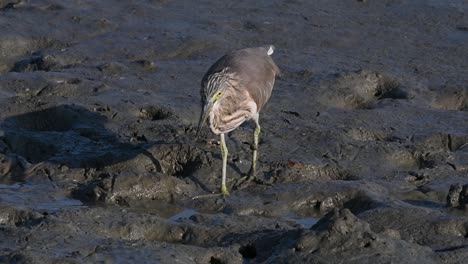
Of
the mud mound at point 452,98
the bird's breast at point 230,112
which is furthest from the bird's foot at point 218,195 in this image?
the mud mound at point 452,98

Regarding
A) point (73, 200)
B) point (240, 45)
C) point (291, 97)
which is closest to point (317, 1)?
point (240, 45)

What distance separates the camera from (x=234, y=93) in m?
9.08

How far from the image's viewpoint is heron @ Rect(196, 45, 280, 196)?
8797 millimetres

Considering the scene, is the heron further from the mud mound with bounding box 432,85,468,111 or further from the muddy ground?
the mud mound with bounding box 432,85,468,111

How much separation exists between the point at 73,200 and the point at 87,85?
2.45 m

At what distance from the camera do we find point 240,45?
1239 cm

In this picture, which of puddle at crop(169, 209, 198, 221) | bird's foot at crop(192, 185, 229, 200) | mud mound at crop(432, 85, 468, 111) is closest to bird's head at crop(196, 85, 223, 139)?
bird's foot at crop(192, 185, 229, 200)

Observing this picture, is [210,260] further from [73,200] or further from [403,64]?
[403,64]

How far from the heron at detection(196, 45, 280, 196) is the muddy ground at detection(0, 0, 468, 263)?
0.38m

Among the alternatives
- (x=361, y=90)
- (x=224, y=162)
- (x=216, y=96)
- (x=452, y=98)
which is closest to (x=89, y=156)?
(x=224, y=162)

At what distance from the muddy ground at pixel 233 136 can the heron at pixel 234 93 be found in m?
0.38

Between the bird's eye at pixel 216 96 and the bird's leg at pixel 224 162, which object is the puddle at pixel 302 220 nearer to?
the bird's leg at pixel 224 162

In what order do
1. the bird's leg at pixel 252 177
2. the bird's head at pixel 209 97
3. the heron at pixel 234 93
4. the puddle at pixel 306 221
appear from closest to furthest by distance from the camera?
the puddle at pixel 306 221 < the bird's head at pixel 209 97 < the heron at pixel 234 93 < the bird's leg at pixel 252 177

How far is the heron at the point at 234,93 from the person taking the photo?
880cm
